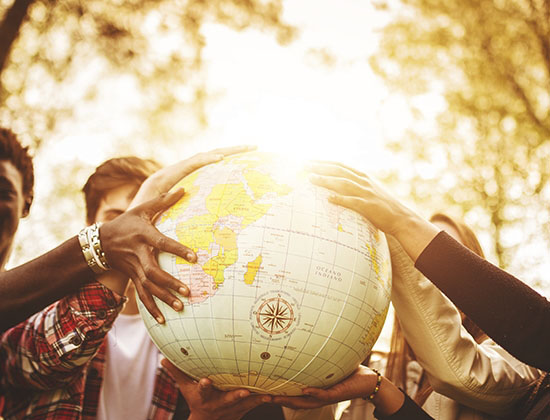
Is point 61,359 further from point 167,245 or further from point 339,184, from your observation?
point 339,184

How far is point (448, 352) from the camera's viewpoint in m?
2.49

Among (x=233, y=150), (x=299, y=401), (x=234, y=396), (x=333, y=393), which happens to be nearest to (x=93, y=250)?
(x=233, y=150)

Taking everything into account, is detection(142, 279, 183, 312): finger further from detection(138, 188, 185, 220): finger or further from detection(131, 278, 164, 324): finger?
detection(138, 188, 185, 220): finger

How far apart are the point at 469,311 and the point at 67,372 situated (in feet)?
6.70

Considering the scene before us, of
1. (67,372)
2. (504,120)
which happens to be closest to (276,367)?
(67,372)

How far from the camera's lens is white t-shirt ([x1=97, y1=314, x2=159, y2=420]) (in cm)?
308

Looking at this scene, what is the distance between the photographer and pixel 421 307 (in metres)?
2.55

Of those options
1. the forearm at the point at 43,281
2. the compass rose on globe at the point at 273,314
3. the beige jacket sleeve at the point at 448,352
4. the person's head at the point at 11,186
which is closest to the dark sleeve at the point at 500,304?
the beige jacket sleeve at the point at 448,352

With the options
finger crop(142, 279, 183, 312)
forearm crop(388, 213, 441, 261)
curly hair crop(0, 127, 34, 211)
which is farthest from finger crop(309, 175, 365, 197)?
curly hair crop(0, 127, 34, 211)

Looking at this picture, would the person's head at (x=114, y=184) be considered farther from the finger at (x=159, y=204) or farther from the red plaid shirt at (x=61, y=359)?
the finger at (x=159, y=204)

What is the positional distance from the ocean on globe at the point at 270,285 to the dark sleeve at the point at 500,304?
32 cm

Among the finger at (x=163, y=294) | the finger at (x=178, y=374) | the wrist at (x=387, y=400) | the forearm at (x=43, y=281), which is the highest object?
the finger at (x=163, y=294)

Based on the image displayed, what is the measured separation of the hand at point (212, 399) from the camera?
2314mm

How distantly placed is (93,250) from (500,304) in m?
1.87
